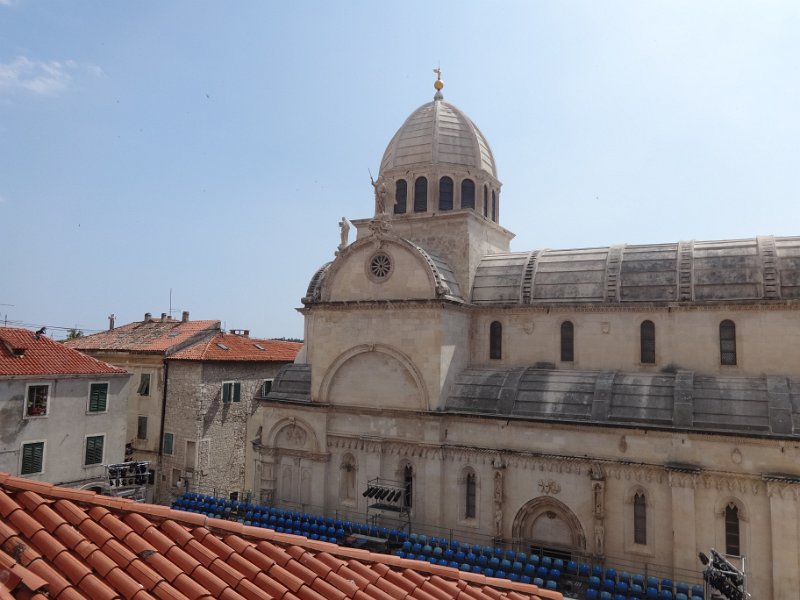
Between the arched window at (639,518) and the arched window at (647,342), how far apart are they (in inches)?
235

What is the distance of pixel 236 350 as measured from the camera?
3938cm

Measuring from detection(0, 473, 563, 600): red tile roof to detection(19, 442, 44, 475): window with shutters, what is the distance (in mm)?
23958

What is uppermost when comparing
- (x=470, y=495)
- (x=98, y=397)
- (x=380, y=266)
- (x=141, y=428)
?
(x=380, y=266)

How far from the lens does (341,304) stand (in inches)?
1086

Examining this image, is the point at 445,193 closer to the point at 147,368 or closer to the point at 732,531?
the point at 732,531

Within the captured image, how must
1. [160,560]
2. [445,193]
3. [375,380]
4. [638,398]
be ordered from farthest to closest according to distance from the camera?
1. [445,193]
2. [375,380]
3. [638,398]
4. [160,560]

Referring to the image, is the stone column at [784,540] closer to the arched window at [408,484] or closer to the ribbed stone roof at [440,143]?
the arched window at [408,484]

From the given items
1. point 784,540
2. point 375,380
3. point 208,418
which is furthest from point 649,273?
point 208,418

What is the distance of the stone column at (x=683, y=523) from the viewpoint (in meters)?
19.8

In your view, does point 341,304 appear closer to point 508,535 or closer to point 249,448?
point 508,535

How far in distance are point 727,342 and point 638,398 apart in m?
4.76

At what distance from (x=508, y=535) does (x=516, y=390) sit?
5897 mm

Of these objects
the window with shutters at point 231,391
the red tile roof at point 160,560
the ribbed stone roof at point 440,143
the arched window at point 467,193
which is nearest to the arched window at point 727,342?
the arched window at point 467,193

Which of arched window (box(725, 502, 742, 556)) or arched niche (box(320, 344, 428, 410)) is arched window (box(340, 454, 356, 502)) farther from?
arched window (box(725, 502, 742, 556))
